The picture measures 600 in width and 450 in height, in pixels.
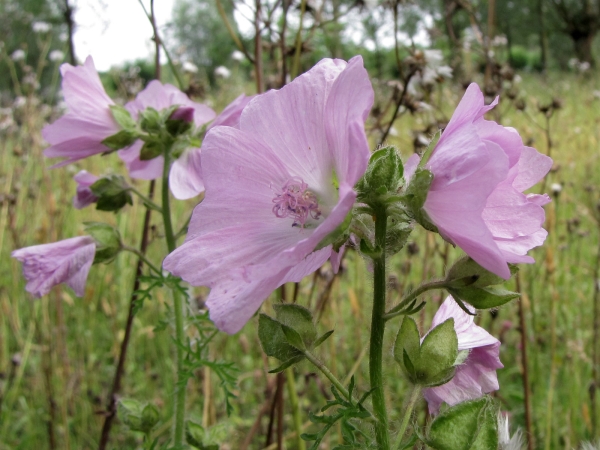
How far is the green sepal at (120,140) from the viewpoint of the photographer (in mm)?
1142

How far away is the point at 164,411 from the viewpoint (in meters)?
2.30

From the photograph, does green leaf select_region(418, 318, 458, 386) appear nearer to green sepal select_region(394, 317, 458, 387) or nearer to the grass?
green sepal select_region(394, 317, 458, 387)

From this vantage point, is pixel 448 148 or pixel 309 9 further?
pixel 309 9

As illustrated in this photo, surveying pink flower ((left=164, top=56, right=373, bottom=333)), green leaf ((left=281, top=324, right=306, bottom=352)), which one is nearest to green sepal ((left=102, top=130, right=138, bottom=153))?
pink flower ((left=164, top=56, right=373, bottom=333))

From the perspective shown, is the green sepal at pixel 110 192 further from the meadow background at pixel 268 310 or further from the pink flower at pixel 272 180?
the pink flower at pixel 272 180

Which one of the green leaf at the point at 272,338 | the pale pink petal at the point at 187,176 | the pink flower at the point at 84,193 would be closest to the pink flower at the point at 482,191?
the green leaf at the point at 272,338

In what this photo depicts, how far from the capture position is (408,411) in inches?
26.1

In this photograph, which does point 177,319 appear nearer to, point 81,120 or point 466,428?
point 81,120

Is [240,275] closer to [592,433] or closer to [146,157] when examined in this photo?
[146,157]

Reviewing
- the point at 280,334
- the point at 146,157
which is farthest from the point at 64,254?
the point at 280,334

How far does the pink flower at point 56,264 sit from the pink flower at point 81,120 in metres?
0.17

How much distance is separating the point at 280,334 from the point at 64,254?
1.97ft

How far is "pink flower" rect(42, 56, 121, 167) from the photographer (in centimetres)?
115

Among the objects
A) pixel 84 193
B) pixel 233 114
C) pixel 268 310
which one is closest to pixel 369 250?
pixel 233 114
